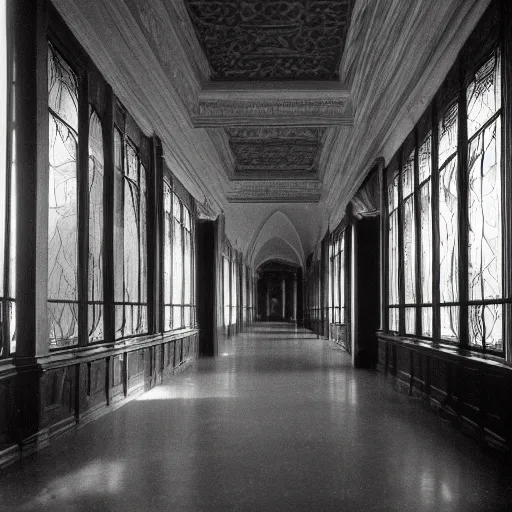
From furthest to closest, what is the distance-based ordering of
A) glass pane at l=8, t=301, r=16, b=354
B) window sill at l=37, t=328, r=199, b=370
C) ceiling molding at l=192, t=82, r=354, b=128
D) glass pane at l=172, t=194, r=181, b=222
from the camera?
glass pane at l=172, t=194, r=181, b=222 → ceiling molding at l=192, t=82, r=354, b=128 → window sill at l=37, t=328, r=199, b=370 → glass pane at l=8, t=301, r=16, b=354

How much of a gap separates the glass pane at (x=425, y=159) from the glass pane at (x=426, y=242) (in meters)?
0.14

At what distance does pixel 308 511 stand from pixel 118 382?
4276 mm

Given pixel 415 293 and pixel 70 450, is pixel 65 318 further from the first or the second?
pixel 415 293

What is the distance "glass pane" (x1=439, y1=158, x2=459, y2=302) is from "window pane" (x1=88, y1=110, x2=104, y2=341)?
3873mm

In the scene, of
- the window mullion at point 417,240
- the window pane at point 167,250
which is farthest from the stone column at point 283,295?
the window mullion at point 417,240

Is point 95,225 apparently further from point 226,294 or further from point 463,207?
point 226,294

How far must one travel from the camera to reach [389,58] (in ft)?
25.3

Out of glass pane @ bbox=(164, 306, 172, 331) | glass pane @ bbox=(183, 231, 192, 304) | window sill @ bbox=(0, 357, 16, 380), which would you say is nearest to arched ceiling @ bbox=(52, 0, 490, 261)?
glass pane @ bbox=(183, 231, 192, 304)

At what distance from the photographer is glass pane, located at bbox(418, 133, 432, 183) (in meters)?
7.39

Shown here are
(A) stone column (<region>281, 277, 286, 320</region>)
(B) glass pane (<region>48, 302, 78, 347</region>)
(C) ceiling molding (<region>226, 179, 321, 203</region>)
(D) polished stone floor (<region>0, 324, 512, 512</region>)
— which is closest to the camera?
(D) polished stone floor (<region>0, 324, 512, 512</region>)

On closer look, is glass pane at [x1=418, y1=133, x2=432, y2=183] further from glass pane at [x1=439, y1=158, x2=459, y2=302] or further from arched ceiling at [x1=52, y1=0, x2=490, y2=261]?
glass pane at [x1=439, y1=158, x2=459, y2=302]

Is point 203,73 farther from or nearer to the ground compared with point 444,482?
farther from the ground

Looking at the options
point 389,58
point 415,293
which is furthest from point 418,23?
point 415,293

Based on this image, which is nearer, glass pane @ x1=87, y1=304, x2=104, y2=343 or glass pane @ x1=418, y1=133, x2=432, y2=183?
glass pane @ x1=87, y1=304, x2=104, y2=343
